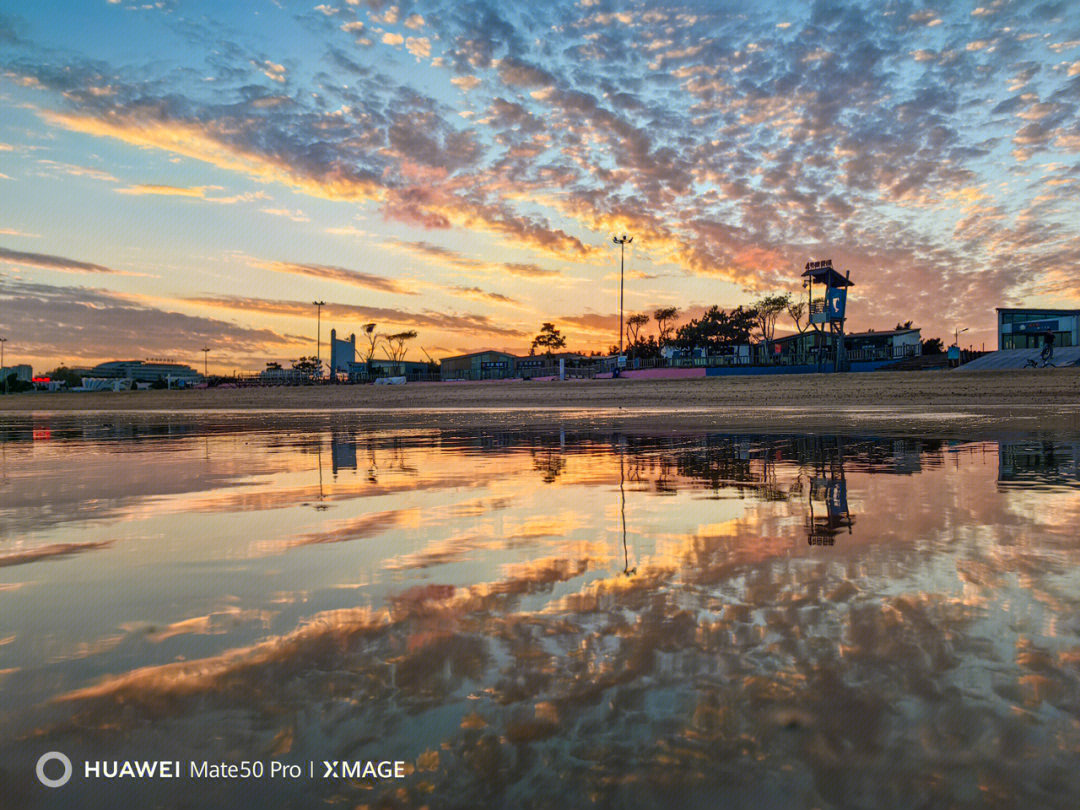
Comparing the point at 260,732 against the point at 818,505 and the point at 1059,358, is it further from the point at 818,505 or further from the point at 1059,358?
the point at 1059,358

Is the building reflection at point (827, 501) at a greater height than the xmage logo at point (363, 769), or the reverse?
the building reflection at point (827, 501)

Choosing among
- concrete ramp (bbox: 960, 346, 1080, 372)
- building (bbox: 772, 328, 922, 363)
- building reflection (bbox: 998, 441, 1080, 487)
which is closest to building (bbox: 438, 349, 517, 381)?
building (bbox: 772, 328, 922, 363)

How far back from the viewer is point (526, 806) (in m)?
1.53

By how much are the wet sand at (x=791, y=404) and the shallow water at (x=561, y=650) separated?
33.2ft

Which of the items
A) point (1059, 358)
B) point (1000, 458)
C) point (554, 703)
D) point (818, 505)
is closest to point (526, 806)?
point (554, 703)

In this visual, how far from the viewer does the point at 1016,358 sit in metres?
48.3

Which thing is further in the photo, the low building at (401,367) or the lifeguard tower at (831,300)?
the low building at (401,367)

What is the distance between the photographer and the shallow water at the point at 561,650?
165 cm

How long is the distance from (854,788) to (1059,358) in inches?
2115

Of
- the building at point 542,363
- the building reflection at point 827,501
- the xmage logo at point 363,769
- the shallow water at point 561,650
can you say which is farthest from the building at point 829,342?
the xmage logo at point 363,769

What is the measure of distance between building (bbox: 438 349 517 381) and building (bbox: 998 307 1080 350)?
54756 millimetres

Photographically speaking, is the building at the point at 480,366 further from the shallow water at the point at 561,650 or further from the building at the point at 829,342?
the shallow water at the point at 561,650

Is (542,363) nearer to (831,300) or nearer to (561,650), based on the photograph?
(831,300)

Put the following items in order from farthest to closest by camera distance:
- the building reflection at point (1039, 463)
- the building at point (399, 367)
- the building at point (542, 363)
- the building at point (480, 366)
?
the building at point (399, 367) → the building at point (480, 366) → the building at point (542, 363) → the building reflection at point (1039, 463)
